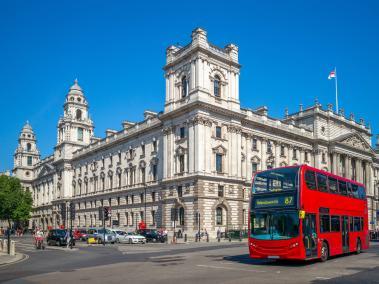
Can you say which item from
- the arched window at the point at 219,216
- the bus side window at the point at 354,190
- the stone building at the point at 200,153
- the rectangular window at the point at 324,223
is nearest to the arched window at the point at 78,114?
the stone building at the point at 200,153

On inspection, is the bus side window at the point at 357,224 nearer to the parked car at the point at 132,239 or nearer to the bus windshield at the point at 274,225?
the bus windshield at the point at 274,225

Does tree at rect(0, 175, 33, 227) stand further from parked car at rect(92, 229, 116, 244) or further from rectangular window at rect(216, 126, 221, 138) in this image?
rectangular window at rect(216, 126, 221, 138)

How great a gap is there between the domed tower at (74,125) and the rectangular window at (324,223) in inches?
3088

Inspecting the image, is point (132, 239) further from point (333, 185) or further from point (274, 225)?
point (274, 225)

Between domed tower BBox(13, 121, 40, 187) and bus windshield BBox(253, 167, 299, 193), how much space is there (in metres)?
116

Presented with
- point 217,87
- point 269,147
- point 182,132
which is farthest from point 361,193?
point 269,147

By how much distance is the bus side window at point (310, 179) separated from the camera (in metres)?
20.2

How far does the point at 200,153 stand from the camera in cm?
5362

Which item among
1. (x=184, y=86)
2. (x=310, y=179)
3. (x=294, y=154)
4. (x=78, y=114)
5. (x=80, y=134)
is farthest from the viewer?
(x=78, y=114)

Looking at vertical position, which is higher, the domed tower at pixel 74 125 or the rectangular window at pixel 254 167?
the domed tower at pixel 74 125

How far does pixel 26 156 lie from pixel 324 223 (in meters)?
121

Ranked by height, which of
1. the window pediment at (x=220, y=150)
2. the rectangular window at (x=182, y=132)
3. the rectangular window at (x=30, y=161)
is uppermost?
the rectangular window at (x=30, y=161)

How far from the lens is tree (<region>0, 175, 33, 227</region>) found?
7600cm

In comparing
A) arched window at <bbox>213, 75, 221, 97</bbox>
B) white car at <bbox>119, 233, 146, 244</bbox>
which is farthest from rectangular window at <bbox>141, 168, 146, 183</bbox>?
white car at <bbox>119, 233, 146, 244</bbox>
